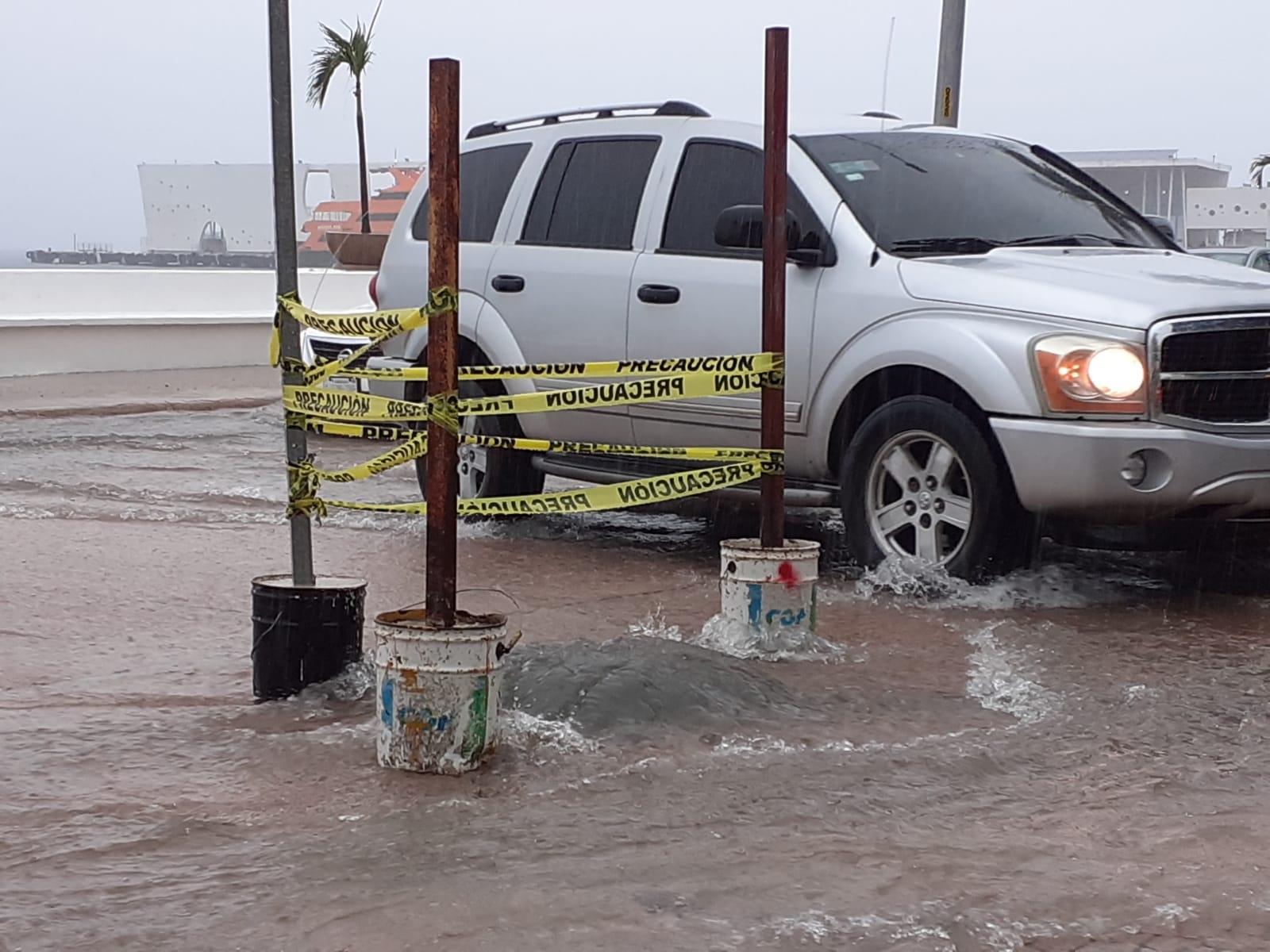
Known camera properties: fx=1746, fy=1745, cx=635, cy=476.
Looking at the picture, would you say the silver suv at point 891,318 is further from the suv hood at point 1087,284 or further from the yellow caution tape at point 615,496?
the yellow caution tape at point 615,496

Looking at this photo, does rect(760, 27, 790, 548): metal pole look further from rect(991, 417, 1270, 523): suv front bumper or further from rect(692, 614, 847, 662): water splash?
rect(991, 417, 1270, 523): suv front bumper

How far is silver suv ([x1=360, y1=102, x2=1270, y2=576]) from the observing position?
6.39m

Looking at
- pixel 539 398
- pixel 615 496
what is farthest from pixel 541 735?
pixel 615 496

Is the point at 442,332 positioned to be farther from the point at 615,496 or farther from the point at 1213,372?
the point at 1213,372

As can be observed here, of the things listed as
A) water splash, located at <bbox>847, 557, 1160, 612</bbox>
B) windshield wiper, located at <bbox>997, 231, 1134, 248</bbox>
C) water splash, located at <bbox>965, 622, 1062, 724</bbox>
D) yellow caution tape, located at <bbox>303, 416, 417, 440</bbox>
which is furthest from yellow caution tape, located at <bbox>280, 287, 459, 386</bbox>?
windshield wiper, located at <bbox>997, 231, 1134, 248</bbox>

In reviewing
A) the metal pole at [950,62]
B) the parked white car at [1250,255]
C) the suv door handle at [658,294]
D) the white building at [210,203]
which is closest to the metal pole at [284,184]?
the suv door handle at [658,294]

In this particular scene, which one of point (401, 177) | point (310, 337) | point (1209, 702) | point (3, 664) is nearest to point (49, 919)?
point (3, 664)

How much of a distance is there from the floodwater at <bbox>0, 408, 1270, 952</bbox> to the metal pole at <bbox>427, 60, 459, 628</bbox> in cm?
Answer: 53

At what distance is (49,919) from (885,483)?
4242 mm

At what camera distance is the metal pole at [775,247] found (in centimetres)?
577

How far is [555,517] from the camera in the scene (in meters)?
9.52

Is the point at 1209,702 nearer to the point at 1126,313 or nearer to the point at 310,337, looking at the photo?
the point at 1126,313

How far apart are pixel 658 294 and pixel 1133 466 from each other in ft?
7.77

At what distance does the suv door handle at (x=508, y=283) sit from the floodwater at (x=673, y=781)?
169 centimetres
